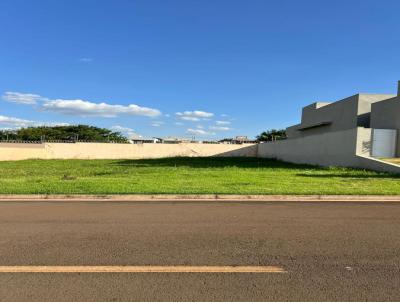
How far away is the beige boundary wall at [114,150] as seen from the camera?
44.9 meters

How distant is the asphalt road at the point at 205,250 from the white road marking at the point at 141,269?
12cm

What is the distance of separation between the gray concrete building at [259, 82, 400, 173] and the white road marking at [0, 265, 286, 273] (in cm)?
1791

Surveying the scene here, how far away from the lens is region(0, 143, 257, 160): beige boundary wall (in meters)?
44.9

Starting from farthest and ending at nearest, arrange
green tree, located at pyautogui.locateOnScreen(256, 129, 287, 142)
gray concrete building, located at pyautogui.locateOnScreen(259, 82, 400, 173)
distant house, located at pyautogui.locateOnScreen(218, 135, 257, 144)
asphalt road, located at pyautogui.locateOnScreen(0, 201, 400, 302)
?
1. green tree, located at pyautogui.locateOnScreen(256, 129, 287, 142)
2. distant house, located at pyautogui.locateOnScreen(218, 135, 257, 144)
3. gray concrete building, located at pyautogui.locateOnScreen(259, 82, 400, 173)
4. asphalt road, located at pyautogui.locateOnScreen(0, 201, 400, 302)

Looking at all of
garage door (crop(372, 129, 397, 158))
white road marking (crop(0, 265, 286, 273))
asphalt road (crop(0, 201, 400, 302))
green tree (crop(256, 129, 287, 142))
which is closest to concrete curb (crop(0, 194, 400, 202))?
asphalt road (crop(0, 201, 400, 302))

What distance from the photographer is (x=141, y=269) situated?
16.8 feet

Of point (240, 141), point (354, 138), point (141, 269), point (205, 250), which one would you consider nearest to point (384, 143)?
point (354, 138)

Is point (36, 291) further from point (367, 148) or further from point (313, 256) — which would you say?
point (367, 148)

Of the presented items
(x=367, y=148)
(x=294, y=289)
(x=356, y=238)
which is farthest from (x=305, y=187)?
(x=367, y=148)

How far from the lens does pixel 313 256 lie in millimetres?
5719

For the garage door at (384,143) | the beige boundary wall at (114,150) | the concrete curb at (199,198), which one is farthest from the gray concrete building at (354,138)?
the concrete curb at (199,198)

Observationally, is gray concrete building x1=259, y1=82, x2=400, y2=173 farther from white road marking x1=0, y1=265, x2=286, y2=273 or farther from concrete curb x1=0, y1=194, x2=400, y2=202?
white road marking x1=0, y1=265, x2=286, y2=273

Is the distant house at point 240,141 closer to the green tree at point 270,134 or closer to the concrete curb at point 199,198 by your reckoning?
the green tree at point 270,134

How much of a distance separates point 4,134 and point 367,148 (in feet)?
308
